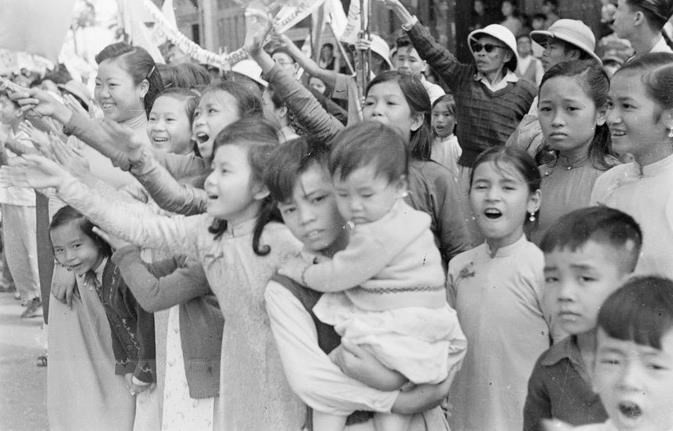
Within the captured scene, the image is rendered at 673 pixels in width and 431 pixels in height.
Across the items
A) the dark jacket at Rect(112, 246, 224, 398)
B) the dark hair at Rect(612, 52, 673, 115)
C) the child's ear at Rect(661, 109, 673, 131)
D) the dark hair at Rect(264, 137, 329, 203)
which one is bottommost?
the dark jacket at Rect(112, 246, 224, 398)

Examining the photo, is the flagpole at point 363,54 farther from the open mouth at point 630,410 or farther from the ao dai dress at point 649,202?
the open mouth at point 630,410

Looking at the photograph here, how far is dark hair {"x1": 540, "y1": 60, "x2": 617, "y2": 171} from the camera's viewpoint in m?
3.13

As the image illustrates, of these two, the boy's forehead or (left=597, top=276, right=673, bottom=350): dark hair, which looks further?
the boy's forehead

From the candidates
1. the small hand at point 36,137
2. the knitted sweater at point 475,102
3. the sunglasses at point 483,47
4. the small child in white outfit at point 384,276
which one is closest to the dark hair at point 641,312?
the small child in white outfit at point 384,276

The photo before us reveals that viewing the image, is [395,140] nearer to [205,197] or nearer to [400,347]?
[400,347]

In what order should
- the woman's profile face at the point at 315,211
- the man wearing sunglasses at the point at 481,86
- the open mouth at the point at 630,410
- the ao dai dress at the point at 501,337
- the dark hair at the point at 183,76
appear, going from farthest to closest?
the man wearing sunglasses at the point at 481,86 → the dark hair at the point at 183,76 → the ao dai dress at the point at 501,337 → the woman's profile face at the point at 315,211 → the open mouth at the point at 630,410

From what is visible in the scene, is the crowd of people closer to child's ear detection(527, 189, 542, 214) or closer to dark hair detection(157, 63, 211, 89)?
child's ear detection(527, 189, 542, 214)

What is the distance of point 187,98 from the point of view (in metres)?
3.46

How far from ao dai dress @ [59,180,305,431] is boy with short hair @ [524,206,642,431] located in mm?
677

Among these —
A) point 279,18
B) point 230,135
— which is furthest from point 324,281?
point 279,18

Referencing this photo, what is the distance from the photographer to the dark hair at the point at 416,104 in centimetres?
329

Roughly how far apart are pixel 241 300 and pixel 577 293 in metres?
0.86

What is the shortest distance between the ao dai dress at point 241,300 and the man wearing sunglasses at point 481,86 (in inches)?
71.0

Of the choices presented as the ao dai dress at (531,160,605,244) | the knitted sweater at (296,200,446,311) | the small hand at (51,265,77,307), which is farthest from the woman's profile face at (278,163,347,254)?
the small hand at (51,265,77,307)
